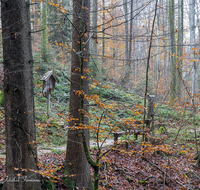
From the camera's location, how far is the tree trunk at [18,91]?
136 inches

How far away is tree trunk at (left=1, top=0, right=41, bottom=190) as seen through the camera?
3459 mm

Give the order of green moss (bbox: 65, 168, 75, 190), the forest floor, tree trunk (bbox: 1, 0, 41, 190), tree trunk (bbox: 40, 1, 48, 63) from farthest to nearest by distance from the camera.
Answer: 1. tree trunk (bbox: 40, 1, 48, 63)
2. the forest floor
3. green moss (bbox: 65, 168, 75, 190)
4. tree trunk (bbox: 1, 0, 41, 190)

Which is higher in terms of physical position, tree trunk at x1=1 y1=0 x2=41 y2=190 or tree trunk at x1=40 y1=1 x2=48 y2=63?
tree trunk at x1=40 y1=1 x2=48 y2=63

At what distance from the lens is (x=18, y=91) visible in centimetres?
354

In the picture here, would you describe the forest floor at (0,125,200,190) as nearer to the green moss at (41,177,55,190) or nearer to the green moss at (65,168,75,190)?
the green moss at (65,168,75,190)

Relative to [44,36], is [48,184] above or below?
below

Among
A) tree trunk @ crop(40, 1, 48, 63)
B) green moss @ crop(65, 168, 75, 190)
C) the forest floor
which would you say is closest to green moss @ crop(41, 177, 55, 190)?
the forest floor

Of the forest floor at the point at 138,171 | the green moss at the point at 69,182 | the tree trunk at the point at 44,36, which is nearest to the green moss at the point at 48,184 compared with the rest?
the forest floor at the point at 138,171

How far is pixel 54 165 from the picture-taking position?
475cm

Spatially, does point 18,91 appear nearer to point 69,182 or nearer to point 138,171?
point 69,182

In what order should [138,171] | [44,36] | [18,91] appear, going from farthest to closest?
[44,36] → [138,171] → [18,91]

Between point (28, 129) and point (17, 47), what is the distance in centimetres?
163

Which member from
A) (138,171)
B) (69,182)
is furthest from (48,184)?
(138,171)

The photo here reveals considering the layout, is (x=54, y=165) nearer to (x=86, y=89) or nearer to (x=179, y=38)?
(x=86, y=89)
